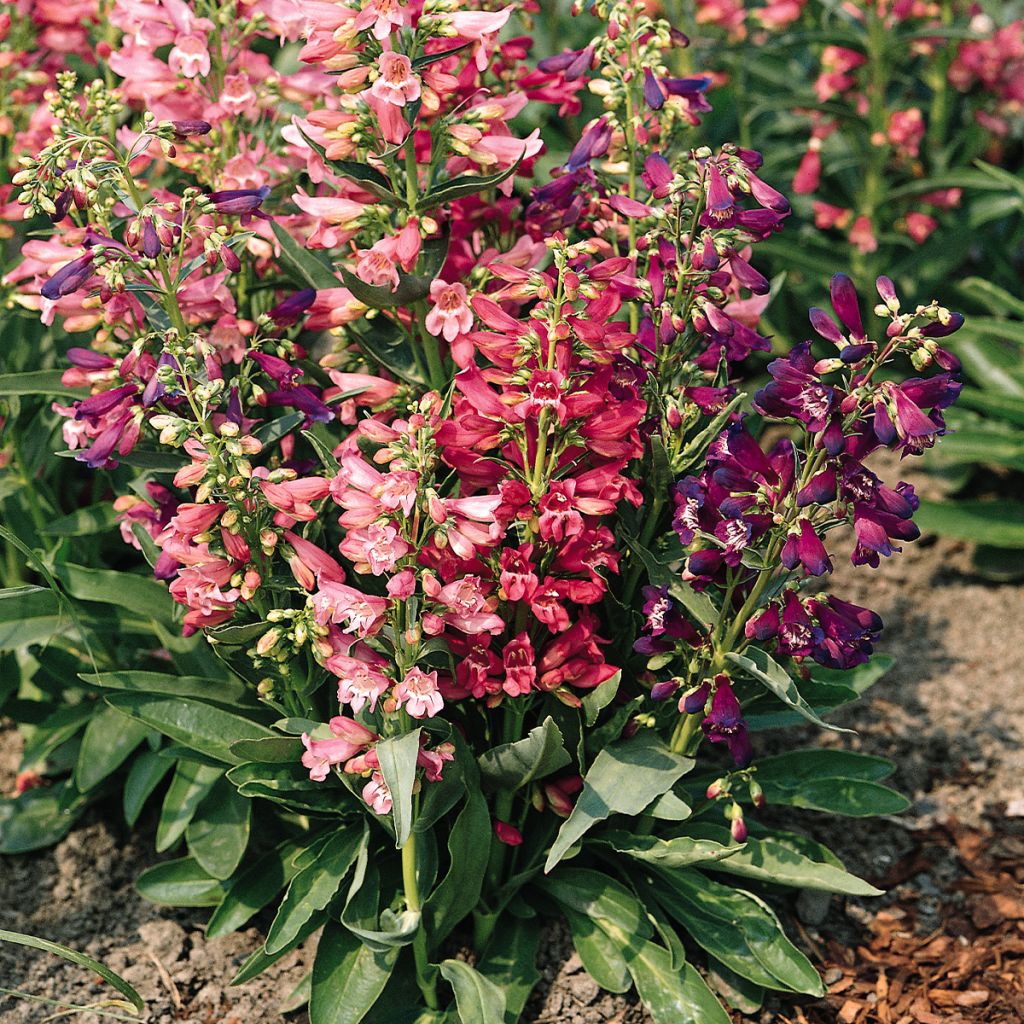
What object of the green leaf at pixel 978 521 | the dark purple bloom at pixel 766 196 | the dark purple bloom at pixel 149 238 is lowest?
the green leaf at pixel 978 521

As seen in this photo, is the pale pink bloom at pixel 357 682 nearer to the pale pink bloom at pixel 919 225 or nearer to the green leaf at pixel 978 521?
the green leaf at pixel 978 521

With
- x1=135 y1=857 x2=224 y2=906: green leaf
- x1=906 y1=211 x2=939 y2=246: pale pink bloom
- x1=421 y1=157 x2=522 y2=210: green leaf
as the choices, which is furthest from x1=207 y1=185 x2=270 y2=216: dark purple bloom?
x1=906 y1=211 x2=939 y2=246: pale pink bloom

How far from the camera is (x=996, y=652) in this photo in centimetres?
423

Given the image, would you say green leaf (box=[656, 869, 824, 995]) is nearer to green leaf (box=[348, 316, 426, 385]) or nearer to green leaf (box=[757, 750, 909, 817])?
green leaf (box=[757, 750, 909, 817])

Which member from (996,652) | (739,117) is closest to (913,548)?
(996,652)

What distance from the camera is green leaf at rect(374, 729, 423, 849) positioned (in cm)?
229

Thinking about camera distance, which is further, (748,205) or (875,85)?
(875,85)

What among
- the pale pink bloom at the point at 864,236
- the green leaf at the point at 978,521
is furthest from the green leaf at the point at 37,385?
the pale pink bloom at the point at 864,236

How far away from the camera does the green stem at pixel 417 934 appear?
2675 millimetres

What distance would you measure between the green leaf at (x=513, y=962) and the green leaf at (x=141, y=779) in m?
0.86

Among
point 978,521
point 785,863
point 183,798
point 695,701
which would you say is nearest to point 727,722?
point 695,701

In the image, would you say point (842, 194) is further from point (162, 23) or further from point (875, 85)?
point (162, 23)

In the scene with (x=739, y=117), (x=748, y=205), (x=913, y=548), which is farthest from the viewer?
(x=739, y=117)

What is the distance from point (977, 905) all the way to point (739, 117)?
3012 millimetres
